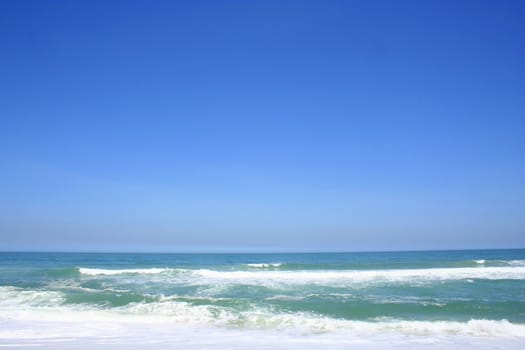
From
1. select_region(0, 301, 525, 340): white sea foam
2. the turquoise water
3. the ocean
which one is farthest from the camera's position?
the turquoise water

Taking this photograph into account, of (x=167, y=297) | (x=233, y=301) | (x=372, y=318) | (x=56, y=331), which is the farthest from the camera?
(x=167, y=297)

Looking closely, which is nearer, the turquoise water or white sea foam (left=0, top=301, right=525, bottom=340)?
white sea foam (left=0, top=301, right=525, bottom=340)

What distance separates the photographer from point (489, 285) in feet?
54.6

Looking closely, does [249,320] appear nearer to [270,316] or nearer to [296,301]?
[270,316]

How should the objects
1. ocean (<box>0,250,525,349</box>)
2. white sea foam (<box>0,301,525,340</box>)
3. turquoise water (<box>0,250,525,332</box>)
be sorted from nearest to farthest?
1. ocean (<box>0,250,525,349</box>)
2. white sea foam (<box>0,301,525,340</box>)
3. turquoise water (<box>0,250,525,332</box>)

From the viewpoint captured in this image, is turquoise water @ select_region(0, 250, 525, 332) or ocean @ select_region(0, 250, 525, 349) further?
turquoise water @ select_region(0, 250, 525, 332)

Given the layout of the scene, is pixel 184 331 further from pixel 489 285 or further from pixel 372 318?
pixel 489 285

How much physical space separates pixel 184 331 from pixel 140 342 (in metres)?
1.45

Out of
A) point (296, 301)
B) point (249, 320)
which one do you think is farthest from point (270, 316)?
point (296, 301)

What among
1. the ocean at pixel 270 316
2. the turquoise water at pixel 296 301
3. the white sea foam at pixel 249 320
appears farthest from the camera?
the turquoise water at pixel 296 301

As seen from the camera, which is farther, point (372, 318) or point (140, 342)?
point (372, 318)

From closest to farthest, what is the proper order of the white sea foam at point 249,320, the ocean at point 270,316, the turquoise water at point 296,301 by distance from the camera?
the ocean at point 270,316 → the white sea foam at point 249,320 → the turquoise water at point 296,301

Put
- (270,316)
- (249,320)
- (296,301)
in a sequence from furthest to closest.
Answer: (296,301), (270,316), (249,320)

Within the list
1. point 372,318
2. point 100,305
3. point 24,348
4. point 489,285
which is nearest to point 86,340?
point 24,348
